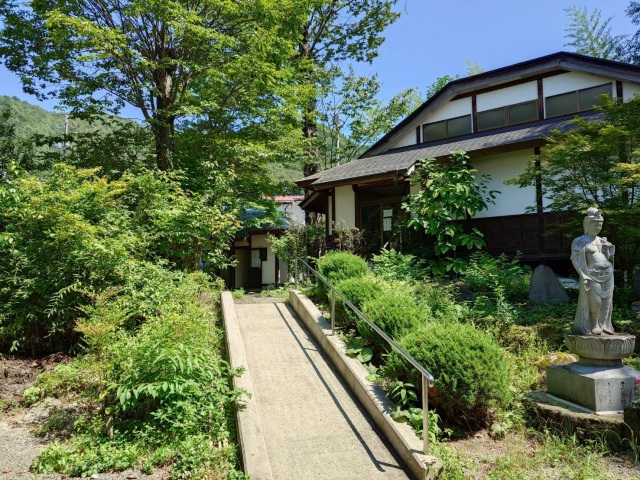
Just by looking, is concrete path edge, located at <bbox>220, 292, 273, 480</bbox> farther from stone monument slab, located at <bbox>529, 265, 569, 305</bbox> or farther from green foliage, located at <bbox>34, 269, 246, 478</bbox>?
stone monument slab, located at <bbox>529, 265, 569, 305</bbox>

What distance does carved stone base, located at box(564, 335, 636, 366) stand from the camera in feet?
17.3

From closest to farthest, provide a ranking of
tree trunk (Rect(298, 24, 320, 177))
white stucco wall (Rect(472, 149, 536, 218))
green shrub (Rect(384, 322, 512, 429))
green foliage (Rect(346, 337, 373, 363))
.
→ green shrub (Rect(384, 322, 512, 429)) → green foliage (Rect(346, 337, 373, 363)) → white stucco wall (Rect(472, 149, 536, 218)) → tree trunk (Rect(298, 24, 320, 177))

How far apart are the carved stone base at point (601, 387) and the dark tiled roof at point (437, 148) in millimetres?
7286

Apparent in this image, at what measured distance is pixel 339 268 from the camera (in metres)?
9.34

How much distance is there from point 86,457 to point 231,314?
4.24m

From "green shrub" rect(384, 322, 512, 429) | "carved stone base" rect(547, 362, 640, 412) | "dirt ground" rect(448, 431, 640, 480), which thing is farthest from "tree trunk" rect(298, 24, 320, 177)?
"dirt ground" rect(448, 431, 640, 480)

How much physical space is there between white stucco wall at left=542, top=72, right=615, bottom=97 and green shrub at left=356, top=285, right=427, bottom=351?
384 inches

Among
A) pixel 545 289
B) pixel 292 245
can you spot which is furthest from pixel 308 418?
pixel 292 245

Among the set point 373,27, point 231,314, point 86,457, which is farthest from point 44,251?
point 373,27

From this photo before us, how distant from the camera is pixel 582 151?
862 centimetres

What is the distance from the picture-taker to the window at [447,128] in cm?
1494

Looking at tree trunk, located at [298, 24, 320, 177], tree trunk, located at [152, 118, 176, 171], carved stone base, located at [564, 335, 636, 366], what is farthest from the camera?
tree trunk, located at [298, 24, 320, 177]

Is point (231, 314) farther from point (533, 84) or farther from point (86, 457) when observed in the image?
point (533, 84)

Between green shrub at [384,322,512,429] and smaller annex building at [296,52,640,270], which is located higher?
smaller annex building at [296,52,640,270]
